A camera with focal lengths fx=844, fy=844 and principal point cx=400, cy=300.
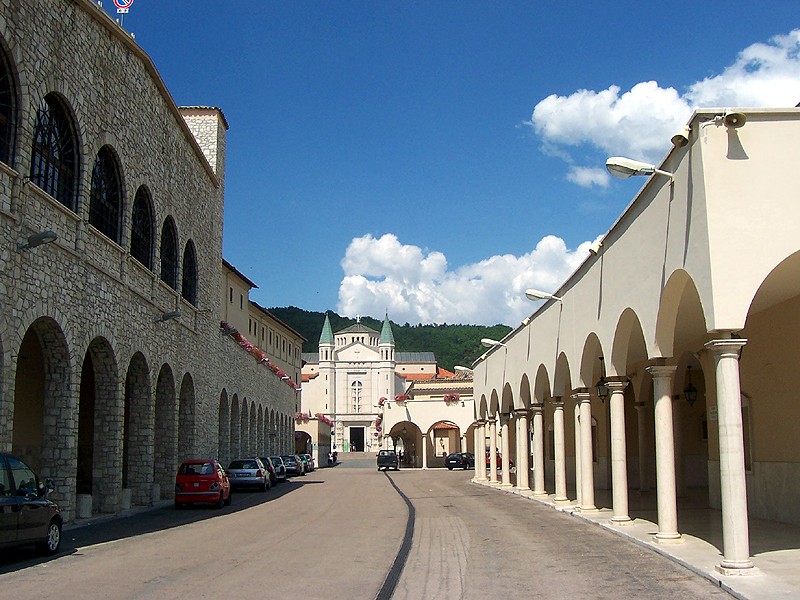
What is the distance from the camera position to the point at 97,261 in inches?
824

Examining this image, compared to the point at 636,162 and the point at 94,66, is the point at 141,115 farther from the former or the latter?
the point at 636,162

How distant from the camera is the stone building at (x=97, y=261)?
16.4m

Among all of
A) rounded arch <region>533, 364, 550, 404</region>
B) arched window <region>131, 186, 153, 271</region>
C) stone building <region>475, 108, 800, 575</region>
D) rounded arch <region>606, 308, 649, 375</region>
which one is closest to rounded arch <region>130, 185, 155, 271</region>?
arched window <region>131, 186, 153, 271</region>

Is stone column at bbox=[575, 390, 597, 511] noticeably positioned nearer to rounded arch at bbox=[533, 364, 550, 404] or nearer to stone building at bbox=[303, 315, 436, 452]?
rounded arch at bbox=[533, 364, 550, 404]

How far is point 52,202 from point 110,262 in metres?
4.36

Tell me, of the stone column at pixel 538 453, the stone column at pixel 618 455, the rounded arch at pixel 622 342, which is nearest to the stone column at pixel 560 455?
the stone column at pixel 538 453

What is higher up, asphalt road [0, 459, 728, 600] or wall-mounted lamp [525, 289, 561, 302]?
wall-mounted lamp [525, 289, 561, 302]

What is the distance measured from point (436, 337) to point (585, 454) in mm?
174434

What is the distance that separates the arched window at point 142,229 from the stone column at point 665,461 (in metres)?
16.2

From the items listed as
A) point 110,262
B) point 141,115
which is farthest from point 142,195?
point 110,262

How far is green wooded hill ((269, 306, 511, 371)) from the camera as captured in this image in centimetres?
17512

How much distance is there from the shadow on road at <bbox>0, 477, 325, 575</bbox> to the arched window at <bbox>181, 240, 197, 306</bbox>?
8.14 meters

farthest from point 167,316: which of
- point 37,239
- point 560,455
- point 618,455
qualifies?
point 618,455

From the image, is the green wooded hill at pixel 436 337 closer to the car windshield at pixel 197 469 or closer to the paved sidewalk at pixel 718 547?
the car windshield at pixel 197 469
